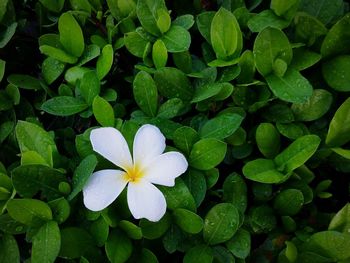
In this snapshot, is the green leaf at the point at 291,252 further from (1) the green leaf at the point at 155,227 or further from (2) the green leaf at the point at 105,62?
(2) the green leaf at the point at 105,62

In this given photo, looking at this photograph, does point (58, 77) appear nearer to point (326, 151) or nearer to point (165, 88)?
point (165, 88)

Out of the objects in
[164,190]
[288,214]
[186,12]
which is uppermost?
[186,12]

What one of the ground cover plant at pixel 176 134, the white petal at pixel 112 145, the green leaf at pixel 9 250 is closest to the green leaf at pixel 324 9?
the ground cover plant at pixel 176 134

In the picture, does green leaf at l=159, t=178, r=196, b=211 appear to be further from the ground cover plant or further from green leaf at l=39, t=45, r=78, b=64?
green leaf at l=39, t=45, r=78, b=64

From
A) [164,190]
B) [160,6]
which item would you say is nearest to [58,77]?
[160,6]

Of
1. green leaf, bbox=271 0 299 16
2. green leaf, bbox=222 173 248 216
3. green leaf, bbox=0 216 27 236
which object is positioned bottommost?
green leaf, bbox=0 216 27 236

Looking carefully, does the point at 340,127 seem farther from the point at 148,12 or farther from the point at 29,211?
the point at 29,211

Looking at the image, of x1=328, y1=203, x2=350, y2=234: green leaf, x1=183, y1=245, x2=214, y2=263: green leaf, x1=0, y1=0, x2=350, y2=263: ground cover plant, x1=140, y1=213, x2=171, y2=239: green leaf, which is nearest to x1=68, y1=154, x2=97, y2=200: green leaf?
x1=0, y1=0, x2=350, y2=263: ground cover plant
